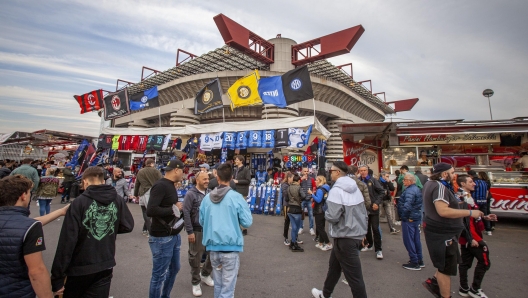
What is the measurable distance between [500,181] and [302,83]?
26.7ft

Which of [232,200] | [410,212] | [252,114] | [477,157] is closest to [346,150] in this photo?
[477,157]

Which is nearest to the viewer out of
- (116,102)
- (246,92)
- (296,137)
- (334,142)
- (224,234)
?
(224,234)

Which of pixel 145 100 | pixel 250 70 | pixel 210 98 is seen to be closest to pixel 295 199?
pixel 210 98

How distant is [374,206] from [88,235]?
4916mm

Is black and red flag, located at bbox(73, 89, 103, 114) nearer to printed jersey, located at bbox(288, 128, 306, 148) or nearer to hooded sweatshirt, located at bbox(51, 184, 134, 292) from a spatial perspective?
printed jersey, located at bbox(288, 128, 306, 148)

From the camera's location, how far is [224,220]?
8.59 feet

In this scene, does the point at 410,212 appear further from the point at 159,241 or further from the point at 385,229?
the point at 159,241

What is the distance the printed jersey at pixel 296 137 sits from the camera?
1015cm

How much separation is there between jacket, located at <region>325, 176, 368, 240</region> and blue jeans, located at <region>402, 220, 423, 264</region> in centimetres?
225

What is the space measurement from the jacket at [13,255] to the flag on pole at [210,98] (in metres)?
10.9

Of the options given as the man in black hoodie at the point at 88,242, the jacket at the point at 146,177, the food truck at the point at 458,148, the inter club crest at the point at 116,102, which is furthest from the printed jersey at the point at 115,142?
the man in black hoodie at the point at 88,242

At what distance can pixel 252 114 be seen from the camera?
2314 centimetres

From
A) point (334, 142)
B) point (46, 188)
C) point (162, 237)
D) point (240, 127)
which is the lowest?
point (162, 237)

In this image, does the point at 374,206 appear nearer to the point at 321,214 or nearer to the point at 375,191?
the point at 375,191
